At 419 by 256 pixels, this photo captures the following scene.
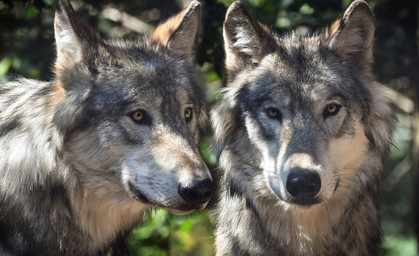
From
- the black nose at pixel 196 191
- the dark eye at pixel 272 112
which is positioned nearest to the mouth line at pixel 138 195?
the black nose at pixel 196 191

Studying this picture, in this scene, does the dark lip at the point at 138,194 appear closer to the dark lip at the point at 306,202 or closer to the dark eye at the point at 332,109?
the dark lip at the point at 306,202

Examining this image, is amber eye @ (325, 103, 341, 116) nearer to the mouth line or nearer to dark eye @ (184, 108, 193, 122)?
dark eye @ (184, 108, 193, 122)

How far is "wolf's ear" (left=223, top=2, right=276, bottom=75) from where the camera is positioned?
185 inches

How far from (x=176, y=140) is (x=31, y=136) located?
3.07 feet

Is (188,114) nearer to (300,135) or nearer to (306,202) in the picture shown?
(300,135)

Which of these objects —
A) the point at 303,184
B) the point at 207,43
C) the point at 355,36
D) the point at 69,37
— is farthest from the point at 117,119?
the point at 207,43

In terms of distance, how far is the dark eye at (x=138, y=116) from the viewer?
170 inches

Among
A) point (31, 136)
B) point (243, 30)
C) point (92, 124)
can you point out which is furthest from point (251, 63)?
point (31, 136)

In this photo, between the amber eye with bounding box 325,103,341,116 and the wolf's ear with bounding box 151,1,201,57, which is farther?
the wolf's ear with bounding box 151,1,201,57

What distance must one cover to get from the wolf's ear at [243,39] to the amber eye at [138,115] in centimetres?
90

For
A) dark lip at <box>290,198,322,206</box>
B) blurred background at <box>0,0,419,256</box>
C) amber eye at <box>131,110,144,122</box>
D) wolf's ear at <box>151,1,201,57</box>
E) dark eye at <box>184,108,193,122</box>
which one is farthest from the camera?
blurred background at <box>0,0,419,256</box>

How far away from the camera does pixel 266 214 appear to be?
461cm

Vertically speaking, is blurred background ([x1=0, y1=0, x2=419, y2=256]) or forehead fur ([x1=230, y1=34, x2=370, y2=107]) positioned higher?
forehead fur ([x1=230, y1=34, x2=370, y2=107])

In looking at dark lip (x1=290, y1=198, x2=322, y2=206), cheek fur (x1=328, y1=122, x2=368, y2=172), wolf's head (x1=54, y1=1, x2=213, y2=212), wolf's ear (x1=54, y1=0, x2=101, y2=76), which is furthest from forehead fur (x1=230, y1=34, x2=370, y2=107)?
wolf's ear (x1=54, y1=0, x2=101, y2=76)
